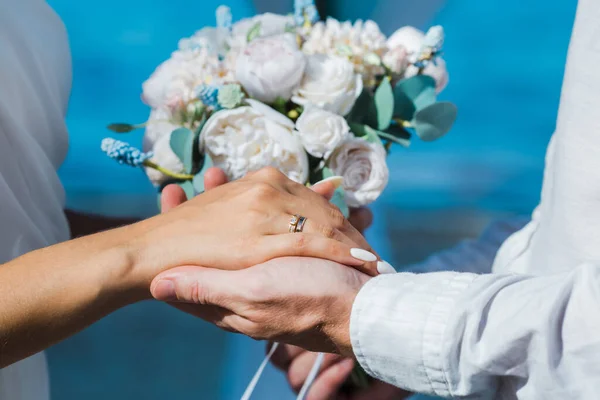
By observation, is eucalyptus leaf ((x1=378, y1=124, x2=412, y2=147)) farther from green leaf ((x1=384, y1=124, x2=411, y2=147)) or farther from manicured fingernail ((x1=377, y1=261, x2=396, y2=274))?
manicured fingernail ((x1=377, y1=261, x2=396, y2=274))

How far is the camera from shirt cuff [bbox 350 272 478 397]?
0.55 m

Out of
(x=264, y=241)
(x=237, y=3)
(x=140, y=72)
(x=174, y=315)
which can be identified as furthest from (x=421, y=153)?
Result: (x=264, y=241)

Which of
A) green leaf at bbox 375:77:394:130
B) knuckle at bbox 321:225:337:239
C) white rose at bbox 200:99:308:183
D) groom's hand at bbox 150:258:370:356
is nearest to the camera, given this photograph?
groom's hand at bbox 150:258:370:356

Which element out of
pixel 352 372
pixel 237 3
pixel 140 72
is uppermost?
pixel 237 3

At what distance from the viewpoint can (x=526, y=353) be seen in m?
0.52

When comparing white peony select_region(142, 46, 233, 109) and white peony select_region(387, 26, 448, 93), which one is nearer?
white peony select_region(142, 46, 233, 109)

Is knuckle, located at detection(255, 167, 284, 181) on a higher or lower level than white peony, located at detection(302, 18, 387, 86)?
lower

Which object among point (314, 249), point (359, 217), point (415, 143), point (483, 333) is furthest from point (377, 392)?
point (415, 143)

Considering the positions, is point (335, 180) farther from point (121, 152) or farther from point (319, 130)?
point (121, 152)

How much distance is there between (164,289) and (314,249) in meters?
0.17

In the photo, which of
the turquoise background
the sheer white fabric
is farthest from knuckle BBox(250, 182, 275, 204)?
the turquoise background

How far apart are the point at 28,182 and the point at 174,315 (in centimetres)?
39

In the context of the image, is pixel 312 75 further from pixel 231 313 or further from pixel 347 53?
pixel 231 313

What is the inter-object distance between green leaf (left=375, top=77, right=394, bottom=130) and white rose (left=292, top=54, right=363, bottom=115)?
0.05 m
